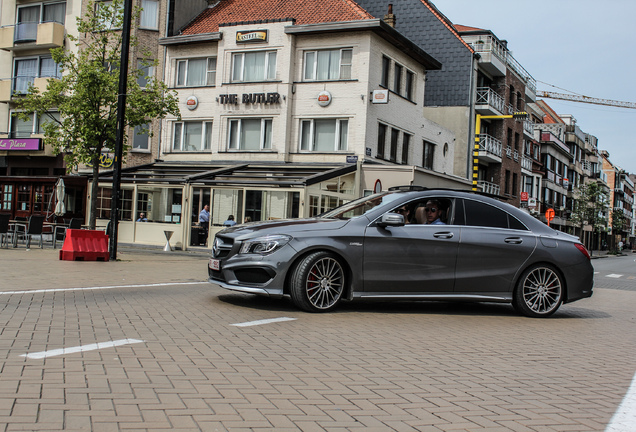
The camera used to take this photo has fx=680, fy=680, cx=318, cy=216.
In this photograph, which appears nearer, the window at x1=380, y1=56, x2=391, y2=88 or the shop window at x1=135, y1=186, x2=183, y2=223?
the shop window at x1=135, y1=186, x2=183, y2=223

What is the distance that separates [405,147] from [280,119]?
6355 mm

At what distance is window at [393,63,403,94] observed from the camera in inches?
1186

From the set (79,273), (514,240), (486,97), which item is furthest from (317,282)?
(486,97)

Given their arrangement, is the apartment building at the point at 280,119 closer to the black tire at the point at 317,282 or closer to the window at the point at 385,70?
the window at the point at 385,70

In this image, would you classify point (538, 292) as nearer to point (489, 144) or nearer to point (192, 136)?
point (192, 136)

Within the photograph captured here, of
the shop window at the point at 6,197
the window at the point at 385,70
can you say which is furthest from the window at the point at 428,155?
the shop window at the point at 6,197

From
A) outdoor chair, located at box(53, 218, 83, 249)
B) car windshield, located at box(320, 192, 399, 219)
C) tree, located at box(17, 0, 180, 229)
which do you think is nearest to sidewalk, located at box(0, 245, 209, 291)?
car windshield, located at box(320, 192, 399, 219)

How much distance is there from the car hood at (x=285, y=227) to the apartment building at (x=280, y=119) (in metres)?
15.8

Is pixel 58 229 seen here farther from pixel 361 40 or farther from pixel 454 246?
pixel 454 246

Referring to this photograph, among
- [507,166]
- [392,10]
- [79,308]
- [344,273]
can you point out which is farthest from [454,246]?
[507,166]

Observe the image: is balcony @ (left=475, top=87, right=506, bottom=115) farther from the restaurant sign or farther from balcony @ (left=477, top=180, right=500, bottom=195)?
the restaurant sign

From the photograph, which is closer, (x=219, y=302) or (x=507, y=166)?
(x=219, y=302)

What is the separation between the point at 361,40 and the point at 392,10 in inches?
414

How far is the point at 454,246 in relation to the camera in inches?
332
